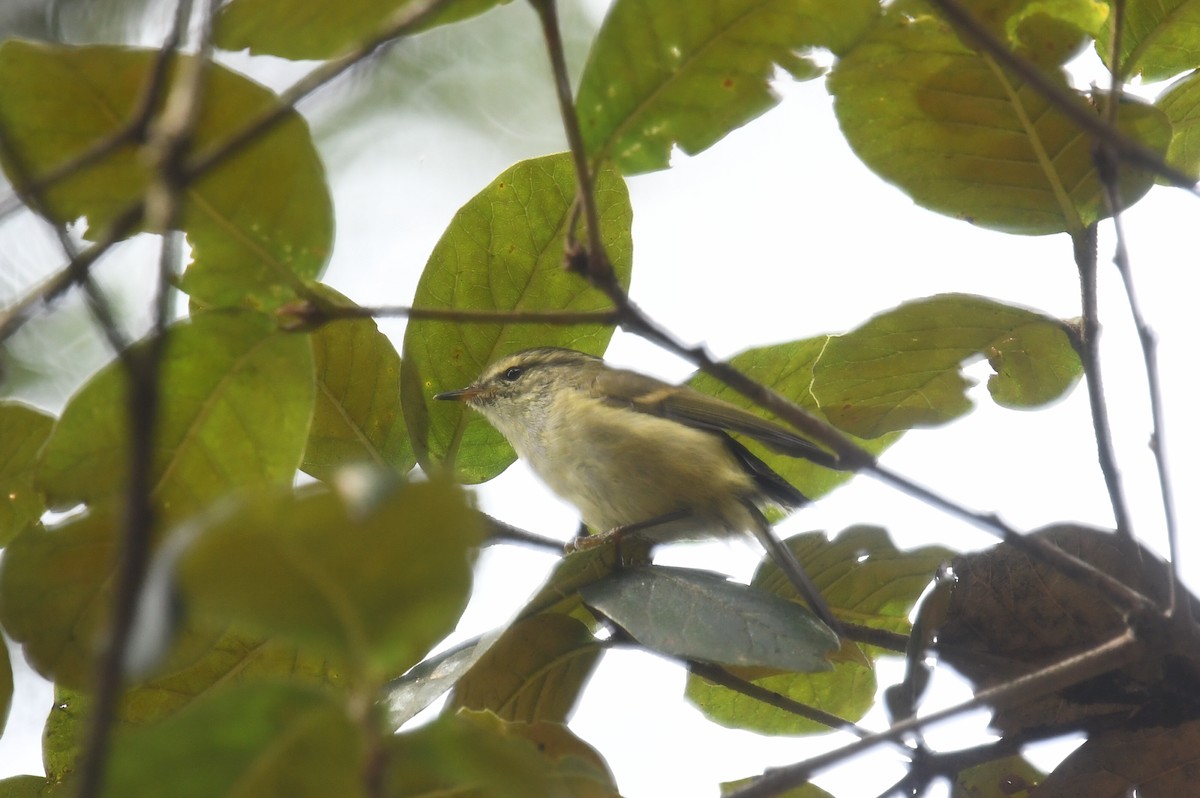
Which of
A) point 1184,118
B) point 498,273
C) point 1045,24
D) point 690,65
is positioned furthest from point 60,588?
point 1184,118

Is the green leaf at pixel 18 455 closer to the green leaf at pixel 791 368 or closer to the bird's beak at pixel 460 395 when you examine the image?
the bird's beak at pixel 460 395

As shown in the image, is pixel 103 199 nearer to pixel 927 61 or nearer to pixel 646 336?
pixel 646 336

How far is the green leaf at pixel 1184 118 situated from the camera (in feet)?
7.69

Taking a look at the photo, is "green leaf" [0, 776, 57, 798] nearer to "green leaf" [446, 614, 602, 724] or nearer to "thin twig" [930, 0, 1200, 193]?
"green leaf" [446, 614, 602, 724]

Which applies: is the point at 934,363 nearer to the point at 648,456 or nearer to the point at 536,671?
the point at 536,671

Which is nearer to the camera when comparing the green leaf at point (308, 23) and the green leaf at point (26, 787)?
the green leaf at point (308, 23)

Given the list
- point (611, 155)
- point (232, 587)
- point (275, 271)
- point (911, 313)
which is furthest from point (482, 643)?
point (232, 587)

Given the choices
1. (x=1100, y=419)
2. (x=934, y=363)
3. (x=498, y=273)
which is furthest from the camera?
(x=498, y=273)

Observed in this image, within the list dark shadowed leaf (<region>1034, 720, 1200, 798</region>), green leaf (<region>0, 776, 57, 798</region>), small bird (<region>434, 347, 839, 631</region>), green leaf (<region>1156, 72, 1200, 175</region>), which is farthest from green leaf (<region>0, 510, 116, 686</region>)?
green leaf (<region>1156, 72, 1200, 175</region>)

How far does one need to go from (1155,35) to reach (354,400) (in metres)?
1.73

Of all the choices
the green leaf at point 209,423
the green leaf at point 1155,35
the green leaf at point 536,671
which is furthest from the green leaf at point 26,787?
the green leaf at point 1155,35

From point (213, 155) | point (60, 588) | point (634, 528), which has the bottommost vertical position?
point (60, 588)

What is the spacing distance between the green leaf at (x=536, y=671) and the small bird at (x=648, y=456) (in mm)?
746

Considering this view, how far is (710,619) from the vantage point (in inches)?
75.4
